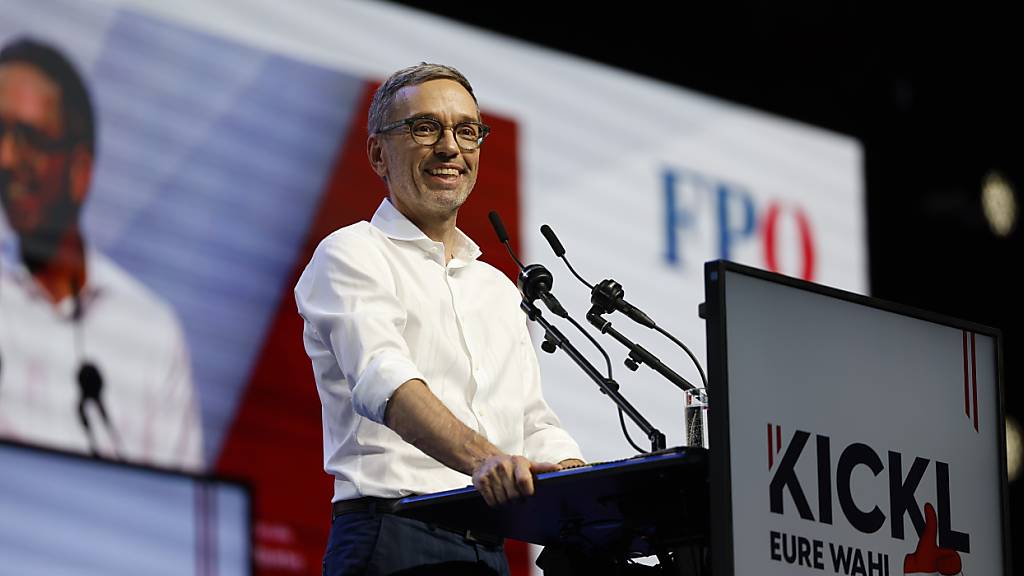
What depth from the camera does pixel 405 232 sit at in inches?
96.0

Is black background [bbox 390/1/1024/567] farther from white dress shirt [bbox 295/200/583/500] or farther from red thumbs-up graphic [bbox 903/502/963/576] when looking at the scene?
red thumbs-up graphic [bbox 903/502/963/576]

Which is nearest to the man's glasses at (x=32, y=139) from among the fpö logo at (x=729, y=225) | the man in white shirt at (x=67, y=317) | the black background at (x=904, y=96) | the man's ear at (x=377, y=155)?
the man in white shirt at (x=67, y=317)

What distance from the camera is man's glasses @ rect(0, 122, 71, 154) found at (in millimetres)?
3697

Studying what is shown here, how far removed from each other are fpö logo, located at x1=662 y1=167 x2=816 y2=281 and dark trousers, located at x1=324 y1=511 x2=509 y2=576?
2893 mm

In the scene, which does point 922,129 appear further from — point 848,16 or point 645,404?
point 645,404

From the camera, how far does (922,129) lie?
249 inches

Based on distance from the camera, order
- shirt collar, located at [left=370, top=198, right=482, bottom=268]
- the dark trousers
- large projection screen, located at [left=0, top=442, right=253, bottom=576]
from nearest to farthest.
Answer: the dark trousers, shirt collar, located at [left=370, top=198, right=482, bottom=268], large projection screen, located at [left=0, top=442, right=253, bottom=576]

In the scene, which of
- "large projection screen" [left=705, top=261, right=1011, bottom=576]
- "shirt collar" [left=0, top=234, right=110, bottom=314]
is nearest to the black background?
"shirt collar" [left=0, top=234, right=110, bottom=314]

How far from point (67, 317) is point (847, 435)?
7.57ft

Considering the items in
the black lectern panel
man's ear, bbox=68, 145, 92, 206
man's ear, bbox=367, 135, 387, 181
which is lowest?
the black lectern panel

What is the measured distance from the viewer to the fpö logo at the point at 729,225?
5062mm

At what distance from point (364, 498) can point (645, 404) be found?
7.82 feet

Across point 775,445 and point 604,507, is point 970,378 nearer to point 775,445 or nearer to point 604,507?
point 775,445

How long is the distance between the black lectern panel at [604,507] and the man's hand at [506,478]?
0.02 m
